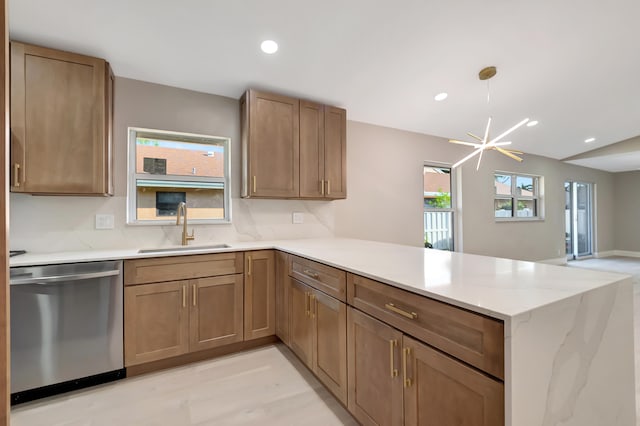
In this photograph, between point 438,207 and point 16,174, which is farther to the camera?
point 438,207

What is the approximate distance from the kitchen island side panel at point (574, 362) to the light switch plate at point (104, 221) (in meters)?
2.87

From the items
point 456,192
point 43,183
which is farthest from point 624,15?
point 43,183

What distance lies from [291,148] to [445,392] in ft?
7.87

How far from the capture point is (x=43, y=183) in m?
1.98

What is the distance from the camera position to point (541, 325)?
852mm

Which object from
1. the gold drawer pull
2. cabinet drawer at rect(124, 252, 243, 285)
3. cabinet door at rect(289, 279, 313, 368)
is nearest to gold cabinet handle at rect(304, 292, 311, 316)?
cabinet door at rect(289, 279, 313, 368)

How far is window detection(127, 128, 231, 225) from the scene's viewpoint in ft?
8.48

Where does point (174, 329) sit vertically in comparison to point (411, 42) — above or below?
below

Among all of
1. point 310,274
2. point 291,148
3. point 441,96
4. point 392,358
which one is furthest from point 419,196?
point 392,358

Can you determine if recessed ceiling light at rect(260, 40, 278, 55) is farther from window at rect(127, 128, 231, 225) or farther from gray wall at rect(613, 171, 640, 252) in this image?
gray wall at rect(613, 171, 640, 252)

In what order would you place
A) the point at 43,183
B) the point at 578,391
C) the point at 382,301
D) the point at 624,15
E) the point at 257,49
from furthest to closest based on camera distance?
the point at 624,15
the point at 257,49
the point at 43,183
the point at 382,301
the point at 578,391

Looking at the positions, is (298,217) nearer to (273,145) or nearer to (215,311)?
(273,145)

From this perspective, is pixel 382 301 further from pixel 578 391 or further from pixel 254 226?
pixel 254 226

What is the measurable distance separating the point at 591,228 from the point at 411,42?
8068 mm
